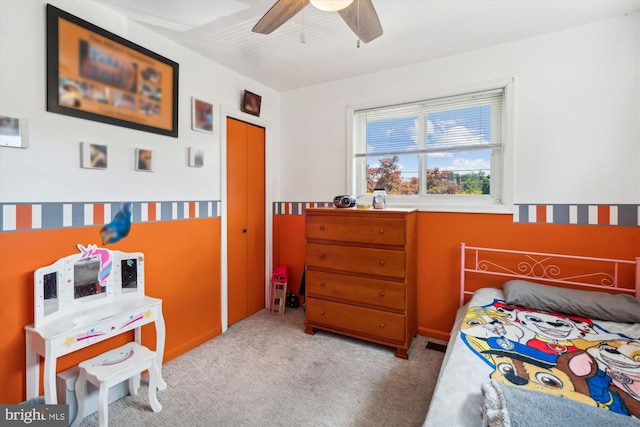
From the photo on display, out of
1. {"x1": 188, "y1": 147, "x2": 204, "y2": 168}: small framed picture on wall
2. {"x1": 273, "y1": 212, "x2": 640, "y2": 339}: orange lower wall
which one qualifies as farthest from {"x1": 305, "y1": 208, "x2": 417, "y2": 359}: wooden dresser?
{"x1": 188, "y1": 147, "x2": 204, "y2": 168}: small framed picture on wall

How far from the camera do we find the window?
8.46ft

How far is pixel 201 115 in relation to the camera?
8.46 feet

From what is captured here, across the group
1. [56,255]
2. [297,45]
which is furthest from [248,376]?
[297,45]

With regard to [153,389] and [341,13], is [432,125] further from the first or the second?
[153,389]

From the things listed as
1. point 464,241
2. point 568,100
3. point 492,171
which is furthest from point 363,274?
point 568,100

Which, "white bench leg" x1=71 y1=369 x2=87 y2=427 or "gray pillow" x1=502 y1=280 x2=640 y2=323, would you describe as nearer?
"white bench leg" x1=71 y1=369 x2=87 y2=427

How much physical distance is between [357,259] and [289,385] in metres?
1.11

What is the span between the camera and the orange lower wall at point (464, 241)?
2145 mm

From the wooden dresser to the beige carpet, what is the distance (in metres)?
0.19

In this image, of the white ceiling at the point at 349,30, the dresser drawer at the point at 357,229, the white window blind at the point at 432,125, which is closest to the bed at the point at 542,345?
the dresser drawer at the point at 357,229

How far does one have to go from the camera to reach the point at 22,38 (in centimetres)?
157

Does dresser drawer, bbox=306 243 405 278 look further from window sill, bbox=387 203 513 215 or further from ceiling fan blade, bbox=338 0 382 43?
ceiling fan blade, bbox=338 0 382 43

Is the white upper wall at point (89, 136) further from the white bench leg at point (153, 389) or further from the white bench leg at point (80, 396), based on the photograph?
the white bench leg at point (153, 389)

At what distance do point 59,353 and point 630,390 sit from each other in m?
2.65
